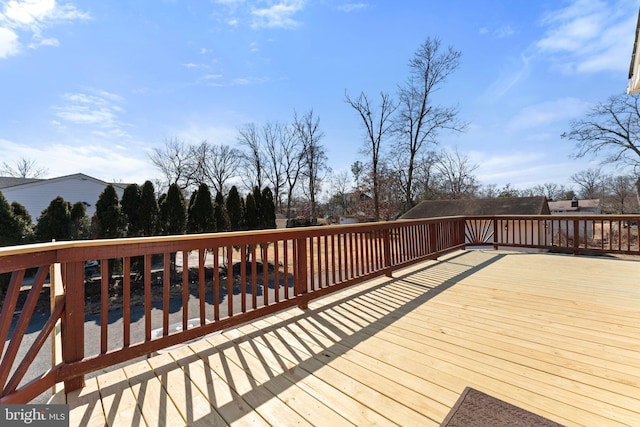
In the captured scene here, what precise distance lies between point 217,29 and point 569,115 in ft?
63.3

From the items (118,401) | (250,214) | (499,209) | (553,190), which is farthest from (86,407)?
(553,190)

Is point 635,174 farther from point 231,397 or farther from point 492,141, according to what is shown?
point 231,397

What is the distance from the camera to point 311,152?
23703 mm

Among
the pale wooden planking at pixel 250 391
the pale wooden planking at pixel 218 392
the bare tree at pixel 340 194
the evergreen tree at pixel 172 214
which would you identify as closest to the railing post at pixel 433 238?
the pale wooden planking at pixel 250 391

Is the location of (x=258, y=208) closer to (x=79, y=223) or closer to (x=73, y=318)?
(x=79, y=223)

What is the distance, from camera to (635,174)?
16781 millimetres

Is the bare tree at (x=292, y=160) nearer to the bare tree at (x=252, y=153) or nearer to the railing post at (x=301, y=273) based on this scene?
the bare tree at (x=252, y=153)

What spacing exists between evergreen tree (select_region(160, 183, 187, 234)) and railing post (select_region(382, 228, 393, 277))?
25.7ft

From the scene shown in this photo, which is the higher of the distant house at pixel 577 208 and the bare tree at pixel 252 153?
the bare tree at pixel 252 153

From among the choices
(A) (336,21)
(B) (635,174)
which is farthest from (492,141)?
(A) (336,21)

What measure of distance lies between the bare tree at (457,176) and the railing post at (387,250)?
23.4 metres

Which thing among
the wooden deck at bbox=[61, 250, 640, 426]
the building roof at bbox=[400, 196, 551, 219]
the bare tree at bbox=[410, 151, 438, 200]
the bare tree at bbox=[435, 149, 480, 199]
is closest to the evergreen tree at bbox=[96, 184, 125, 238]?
the wooden deck at bbox=[61, 250, 640, 426]

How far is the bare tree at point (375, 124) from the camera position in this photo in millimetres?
20141

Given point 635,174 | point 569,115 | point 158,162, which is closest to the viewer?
point 569,115
